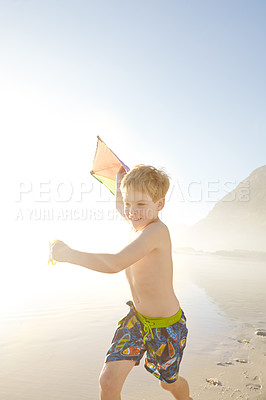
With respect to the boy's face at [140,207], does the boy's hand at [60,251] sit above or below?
below

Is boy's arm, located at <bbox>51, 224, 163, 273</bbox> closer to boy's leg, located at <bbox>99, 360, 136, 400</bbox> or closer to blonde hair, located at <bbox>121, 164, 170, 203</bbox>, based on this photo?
blonde hair, located at <bbox>121, 164, 170, 203</bbox>

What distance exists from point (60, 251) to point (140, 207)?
0.75 meters

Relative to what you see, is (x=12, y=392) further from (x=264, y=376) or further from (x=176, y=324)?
(x=264, y=376)

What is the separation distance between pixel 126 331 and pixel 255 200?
8964 centimetres

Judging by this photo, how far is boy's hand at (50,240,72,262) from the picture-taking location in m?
1.95

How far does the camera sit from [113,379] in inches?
91.4

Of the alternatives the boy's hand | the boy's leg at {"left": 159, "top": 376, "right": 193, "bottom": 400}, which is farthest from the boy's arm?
the boy's leg at {"left": 159, "top": 376, "right": 193, "bottom": 400}

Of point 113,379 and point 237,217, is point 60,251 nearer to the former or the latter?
point 113,379

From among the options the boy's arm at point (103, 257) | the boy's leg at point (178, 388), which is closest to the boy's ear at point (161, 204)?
the boy's arm at point (103, 257)

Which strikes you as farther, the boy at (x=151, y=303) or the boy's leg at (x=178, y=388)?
the boy's leg at (x=178, y=388)

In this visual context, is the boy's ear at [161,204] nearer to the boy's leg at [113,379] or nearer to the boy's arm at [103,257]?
the boy's arm at [103,257]

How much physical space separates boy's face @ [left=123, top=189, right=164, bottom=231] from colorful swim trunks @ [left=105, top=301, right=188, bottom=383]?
727mm

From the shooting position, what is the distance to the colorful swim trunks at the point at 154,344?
2.53m

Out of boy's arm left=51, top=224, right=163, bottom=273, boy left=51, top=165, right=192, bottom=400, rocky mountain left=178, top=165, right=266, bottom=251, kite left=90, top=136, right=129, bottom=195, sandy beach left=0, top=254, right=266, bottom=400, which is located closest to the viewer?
boy's arm left=51, top=224, right=163, bottom=273
